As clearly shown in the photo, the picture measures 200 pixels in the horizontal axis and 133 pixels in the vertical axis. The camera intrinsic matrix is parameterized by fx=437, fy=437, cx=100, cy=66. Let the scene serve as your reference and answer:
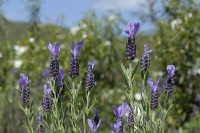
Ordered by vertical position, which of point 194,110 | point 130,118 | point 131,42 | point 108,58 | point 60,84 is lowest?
point 130,118

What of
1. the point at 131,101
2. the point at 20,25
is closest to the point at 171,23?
the point at 131,101

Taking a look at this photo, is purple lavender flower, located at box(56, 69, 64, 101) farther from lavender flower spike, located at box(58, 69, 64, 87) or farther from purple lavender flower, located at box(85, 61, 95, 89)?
purple lavender flower, located at box(85, 61, 95, 89)

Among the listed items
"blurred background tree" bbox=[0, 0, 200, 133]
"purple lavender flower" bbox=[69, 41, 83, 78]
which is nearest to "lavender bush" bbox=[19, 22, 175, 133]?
"purple lavender flower" bbox=[69, 41, 83, 78]

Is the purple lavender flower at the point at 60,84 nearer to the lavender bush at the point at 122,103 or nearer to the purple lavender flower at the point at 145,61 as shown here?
the lavender bush at the point at 122,103

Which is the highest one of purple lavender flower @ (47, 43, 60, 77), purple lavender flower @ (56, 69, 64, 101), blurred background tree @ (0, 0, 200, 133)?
blurred background tree @ (0, 0, 200, 133)

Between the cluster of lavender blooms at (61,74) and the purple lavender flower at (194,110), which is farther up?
the purple lavender flower at (194,110)

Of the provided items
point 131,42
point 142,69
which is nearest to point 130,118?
point 142,69

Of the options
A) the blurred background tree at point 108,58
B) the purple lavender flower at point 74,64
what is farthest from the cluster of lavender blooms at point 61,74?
the blurred background tree at point 108,58

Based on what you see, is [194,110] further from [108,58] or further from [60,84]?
[60,84]

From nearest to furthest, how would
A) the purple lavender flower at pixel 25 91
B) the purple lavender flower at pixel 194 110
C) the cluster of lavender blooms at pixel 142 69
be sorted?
the cluster of lavender blooms at pixel 142 69 < the purple lavender flower at pixel 25 91 < the purple lavender flower at pixel 194 110

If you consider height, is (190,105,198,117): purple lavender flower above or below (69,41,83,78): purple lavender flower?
above

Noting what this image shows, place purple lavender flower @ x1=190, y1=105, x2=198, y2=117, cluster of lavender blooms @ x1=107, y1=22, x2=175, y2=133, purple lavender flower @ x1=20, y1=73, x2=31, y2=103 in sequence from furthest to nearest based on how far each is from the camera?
purple lavender flower @ x1=190, y1=105, x2=198, y2=117 < purple lavender flower @ x1=20, y1=73, x2=31, y2=103 < cluster of lavender blooms @ x1=107, y1=22, x2=175, y2=133

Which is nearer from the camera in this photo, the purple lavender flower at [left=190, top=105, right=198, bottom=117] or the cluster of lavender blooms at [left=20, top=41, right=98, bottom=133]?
the cluster of lavender blooms at [left=20, top=41, right=98, bottom=133]

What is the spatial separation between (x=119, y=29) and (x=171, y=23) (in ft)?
3.36
